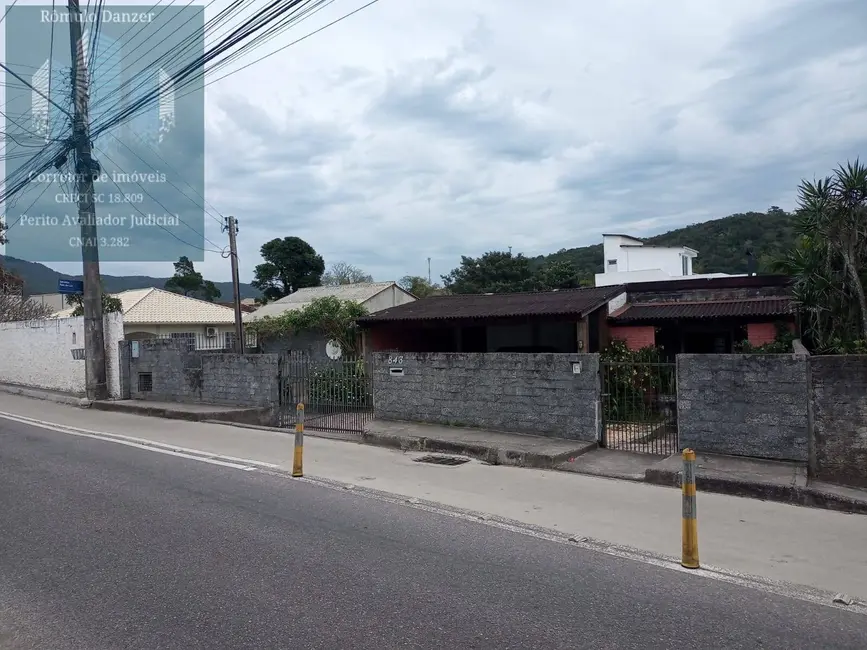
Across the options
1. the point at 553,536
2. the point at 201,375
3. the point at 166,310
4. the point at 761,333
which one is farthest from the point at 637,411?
the point at 166,310

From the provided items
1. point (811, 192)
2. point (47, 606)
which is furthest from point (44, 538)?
point (811, 192)

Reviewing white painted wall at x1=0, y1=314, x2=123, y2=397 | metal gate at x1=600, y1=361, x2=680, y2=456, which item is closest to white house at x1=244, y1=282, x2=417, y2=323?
white painted wall at x1=0, y1=314, x2=123, y2=397

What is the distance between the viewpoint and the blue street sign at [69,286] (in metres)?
18.3

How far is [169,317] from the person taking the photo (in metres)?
32.2

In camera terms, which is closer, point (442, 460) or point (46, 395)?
point (442, 460)

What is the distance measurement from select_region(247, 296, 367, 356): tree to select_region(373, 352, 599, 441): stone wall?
32.0 ft

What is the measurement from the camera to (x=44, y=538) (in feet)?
19.7

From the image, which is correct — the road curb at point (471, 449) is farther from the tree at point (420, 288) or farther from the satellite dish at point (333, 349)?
the tree at point (420, 288)

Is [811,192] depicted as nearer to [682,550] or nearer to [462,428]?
[462,428]

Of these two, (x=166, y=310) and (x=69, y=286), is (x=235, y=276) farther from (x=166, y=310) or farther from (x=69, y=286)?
(x=166, y=310)

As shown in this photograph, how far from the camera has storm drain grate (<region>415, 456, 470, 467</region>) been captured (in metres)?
9.66

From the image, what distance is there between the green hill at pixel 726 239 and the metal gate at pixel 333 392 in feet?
111

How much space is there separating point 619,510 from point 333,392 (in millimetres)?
7163

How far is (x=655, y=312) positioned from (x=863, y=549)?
1343 centimetres
